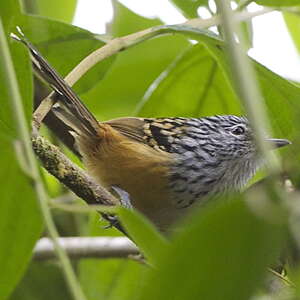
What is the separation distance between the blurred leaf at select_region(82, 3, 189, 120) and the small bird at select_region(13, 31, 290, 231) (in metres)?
0.10

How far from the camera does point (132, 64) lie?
285 centimetres

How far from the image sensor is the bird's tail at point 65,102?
2.09 metres

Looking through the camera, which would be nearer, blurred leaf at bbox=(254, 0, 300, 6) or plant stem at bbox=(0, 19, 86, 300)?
plant stem at bbox=(0, 19, 86, 300)

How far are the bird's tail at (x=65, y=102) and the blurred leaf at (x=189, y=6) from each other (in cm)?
40

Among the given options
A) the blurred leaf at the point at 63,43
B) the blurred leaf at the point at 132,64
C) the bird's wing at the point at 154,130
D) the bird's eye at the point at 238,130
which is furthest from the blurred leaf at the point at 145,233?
the bird's eye at the point at 238,130

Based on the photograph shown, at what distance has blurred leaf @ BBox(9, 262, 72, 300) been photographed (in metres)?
2.55

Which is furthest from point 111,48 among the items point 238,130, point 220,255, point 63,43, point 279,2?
point 238,130

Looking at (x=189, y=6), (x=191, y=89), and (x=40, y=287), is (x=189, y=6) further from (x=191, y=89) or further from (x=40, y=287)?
(x=40, y=287)

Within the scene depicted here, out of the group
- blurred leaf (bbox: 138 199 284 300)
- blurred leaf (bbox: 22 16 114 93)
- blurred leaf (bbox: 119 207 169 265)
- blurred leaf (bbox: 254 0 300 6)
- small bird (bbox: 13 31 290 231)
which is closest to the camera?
→ blurred leaf (bbox: 138 199 284 300)

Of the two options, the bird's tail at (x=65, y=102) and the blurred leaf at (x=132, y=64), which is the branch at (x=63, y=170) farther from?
the blurred leaf at (x=132, y=64)

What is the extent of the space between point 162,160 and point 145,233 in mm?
2260

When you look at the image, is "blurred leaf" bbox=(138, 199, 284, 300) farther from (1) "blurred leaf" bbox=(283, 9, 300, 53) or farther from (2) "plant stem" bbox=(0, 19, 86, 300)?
(1) "blurred leaf" bbox=(283, 9, 300, 53)

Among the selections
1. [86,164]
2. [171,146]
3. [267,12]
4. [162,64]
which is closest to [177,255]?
[267,12]

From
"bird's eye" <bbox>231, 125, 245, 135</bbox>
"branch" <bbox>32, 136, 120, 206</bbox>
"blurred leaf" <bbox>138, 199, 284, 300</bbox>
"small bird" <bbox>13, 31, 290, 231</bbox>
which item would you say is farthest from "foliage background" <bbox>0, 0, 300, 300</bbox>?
"bird's eye" <bbox>231, 125, 245, 135</bbox>
